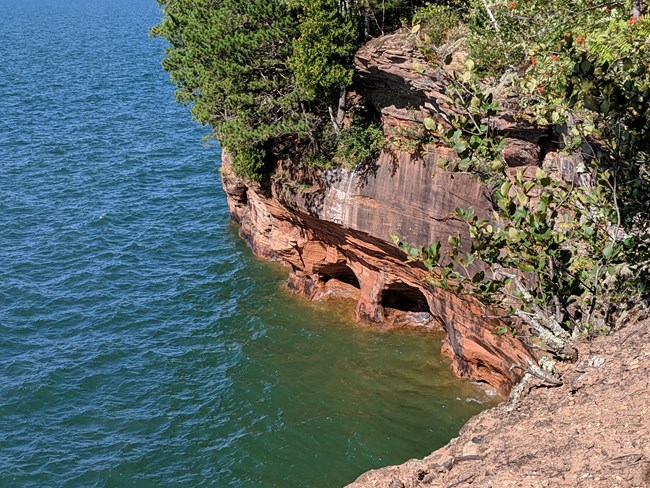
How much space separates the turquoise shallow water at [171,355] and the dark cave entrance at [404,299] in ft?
5.76

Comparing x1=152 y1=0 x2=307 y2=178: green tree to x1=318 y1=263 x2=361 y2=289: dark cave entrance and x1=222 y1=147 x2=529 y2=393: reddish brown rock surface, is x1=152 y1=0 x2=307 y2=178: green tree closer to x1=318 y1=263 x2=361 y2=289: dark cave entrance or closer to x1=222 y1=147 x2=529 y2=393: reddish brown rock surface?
x1=222 y1=147 x2=529 y2=393: reddish brown rock surface

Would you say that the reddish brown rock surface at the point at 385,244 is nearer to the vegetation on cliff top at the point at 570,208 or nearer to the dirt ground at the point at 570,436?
the vegetation on cliff top at the point at 570,208

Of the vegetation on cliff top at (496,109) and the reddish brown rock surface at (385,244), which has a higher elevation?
the vegetation on cliff top at (496,109)

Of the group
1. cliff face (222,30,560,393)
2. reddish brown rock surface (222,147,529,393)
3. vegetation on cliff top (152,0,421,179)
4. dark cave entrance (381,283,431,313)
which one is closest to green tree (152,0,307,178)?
vegetation on cliff top (152,0,421,179)

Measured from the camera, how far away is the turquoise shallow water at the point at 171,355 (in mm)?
27609

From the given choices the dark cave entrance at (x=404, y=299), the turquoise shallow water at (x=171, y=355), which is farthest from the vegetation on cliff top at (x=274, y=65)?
the turquoise shallow water at (x=171, y=355)

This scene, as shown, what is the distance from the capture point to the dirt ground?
12.8m

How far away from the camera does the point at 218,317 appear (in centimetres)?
3669

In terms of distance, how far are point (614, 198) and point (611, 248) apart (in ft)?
3.32

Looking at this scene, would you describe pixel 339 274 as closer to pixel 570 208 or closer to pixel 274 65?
pixel 274 65

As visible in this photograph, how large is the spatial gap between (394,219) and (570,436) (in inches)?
690

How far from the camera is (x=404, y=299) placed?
35.0 m

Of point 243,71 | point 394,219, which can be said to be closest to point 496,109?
point 394,219

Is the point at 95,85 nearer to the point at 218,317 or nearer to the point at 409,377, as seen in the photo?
the point at 218,317
